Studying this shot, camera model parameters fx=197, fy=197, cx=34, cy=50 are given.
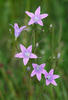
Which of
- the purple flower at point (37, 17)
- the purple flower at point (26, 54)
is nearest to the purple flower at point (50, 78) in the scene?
the purple flower at point (26, 54)

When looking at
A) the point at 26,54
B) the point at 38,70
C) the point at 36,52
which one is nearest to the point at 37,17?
the point at 26,54

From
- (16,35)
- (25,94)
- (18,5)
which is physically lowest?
(25,94)

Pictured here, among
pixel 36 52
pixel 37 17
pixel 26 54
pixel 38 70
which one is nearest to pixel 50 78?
pixel 38 70

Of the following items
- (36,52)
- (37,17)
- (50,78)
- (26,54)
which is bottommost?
(50,78)

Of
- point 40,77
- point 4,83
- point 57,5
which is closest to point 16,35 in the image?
point 40,77

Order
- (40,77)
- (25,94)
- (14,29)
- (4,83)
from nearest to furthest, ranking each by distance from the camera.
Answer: (40,77) < (14,29) < (25,94) < (4,83)

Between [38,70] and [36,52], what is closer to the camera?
[38,70]

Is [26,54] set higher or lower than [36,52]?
lower

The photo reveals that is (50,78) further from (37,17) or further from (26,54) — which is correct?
(37,17)

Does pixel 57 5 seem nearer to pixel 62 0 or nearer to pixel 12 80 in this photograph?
pixel 62 0
